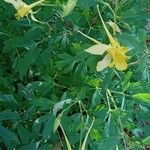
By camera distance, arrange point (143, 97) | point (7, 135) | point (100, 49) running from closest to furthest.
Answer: point (100, 49), point (143, 97), point (7, 135)

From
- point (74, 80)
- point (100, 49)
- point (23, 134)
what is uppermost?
point (100, 49)

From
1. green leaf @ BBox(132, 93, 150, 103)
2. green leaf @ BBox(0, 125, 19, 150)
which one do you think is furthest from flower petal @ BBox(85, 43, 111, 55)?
green leaf @ BBox(0, 125, 19, 150)

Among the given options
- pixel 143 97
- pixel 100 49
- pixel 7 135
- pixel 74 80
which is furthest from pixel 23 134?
pixel 100 49

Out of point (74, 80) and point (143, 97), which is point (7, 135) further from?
point (143, 97)

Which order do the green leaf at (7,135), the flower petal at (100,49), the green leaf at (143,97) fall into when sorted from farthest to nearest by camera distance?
the green leaf at (7,135)
the green leaf at (143,97)
the flower petal at (100,49)

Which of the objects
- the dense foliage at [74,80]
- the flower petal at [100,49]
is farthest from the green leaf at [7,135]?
the flower petal at [100,49]

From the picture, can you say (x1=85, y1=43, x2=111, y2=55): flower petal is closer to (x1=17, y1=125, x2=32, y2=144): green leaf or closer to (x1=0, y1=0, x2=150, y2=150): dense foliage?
(x1=0, y1=0, x2=150, y2=150): dense foliage

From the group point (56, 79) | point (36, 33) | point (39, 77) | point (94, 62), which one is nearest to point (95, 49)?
point (94, 62)

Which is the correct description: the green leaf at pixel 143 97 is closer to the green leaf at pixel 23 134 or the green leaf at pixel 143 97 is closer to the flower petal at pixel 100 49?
the flower petal at pixel 100 49

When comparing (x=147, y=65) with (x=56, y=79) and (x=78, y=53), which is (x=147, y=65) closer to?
(x=78, y=53)

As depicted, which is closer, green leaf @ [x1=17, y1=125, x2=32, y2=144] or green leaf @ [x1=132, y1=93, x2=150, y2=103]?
green leaf @ [x1=132, y1=93, x2=150, y2=103]
